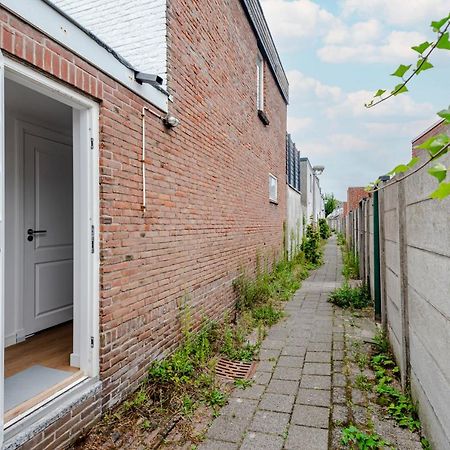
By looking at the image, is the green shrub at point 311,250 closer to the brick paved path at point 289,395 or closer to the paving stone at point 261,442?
the brick paved path at point 289,395

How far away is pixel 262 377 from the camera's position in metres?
3.68

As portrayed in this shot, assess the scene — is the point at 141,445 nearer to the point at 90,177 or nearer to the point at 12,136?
the point at 90,177

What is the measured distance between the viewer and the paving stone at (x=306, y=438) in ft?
8.22

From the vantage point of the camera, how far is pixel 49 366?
120 inches

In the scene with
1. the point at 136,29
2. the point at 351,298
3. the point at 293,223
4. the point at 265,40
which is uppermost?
the point at 265,40

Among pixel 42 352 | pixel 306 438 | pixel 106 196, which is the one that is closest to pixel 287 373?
pixel 306 438

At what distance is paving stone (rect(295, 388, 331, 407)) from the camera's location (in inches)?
123

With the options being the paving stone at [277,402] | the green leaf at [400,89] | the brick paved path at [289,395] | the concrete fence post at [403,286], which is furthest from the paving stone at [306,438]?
the green leaf at [400,89]

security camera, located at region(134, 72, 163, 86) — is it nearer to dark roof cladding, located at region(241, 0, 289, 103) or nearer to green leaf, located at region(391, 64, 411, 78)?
green leaf, located at region(391, 64, 411, 78)

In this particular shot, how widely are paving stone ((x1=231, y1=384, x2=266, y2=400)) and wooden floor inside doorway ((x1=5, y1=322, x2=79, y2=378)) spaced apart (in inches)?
54.9

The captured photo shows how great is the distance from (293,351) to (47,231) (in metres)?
3.21

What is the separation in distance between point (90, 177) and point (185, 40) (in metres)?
2.42

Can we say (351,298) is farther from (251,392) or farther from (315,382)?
(251,392)

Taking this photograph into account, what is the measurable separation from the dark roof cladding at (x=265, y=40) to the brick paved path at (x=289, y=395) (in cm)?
591
